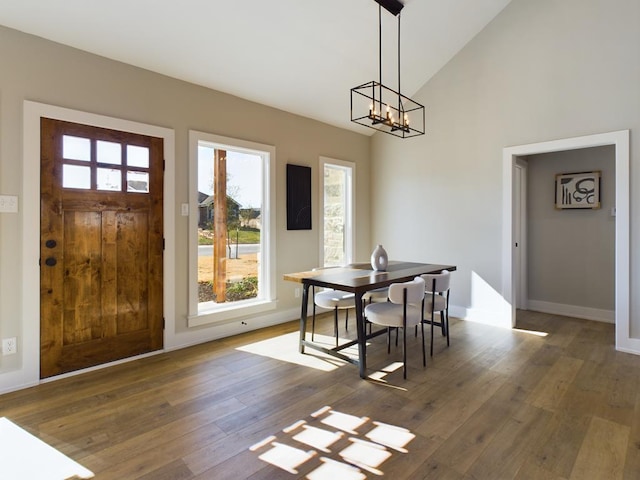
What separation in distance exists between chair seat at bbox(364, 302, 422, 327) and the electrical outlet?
279 centimetres

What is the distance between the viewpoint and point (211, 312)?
12.8 feet

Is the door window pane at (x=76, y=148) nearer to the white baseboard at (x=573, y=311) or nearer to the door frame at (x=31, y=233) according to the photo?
the door frame at (x=31, y=233)

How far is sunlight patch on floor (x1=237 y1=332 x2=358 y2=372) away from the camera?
3217 millimetres

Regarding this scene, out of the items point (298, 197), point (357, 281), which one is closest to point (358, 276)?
point (357, 281)

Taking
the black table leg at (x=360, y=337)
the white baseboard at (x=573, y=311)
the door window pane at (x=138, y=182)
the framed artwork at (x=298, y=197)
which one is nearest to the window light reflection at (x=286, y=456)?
the black table leg at (x=360, y=337)

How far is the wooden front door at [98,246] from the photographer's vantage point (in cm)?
288

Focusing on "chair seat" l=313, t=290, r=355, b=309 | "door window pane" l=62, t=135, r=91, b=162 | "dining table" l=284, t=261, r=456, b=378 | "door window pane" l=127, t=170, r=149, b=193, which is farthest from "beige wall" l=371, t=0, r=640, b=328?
"door window pane" l=62, t=135, r=91, b=162

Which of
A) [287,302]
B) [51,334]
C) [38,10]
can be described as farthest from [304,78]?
[51,334]

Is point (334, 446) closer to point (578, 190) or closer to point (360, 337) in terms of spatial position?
point (360, 337)

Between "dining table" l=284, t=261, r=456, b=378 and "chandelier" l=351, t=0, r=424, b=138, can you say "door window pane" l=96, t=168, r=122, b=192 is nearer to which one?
"dining table" l=284, t=261, r=456, b=378

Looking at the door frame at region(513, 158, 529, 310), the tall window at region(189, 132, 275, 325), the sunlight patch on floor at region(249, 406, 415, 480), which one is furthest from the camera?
the door frame at region(513, 158, 529, 310)

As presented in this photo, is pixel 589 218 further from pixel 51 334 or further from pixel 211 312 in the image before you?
pixel 51 334

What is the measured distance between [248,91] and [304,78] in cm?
68

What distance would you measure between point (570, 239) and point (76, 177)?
227 inches
